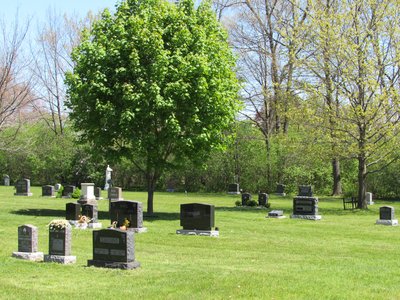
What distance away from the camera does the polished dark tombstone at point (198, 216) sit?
19047mm

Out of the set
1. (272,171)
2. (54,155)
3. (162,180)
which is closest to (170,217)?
(272,171)

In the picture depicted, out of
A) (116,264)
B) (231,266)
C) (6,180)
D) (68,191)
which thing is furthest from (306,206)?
(6,180)

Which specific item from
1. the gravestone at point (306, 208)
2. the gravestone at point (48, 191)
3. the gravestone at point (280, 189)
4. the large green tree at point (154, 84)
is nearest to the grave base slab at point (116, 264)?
the large green tree at point (154, 84)

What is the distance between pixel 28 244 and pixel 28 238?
14cm

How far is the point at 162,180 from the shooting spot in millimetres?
52688

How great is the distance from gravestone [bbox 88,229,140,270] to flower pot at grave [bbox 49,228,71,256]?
0.75m

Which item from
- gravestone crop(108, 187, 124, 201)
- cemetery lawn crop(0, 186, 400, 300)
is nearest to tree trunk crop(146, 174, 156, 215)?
cemetery lawn crop(0, 186, 400, 300)

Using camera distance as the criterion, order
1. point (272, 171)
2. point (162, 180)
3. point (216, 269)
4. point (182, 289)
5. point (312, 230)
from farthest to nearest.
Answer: point (162, 180) < point (272, 171) < point (312, 230) < point (216, 269) < point (182, 289)

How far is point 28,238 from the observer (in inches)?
523

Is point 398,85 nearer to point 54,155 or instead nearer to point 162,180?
point 162,180

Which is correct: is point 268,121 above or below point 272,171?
above

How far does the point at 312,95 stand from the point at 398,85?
4465 millimetres

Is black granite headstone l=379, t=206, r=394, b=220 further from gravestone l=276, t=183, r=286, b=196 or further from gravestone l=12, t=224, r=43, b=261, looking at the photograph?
gravestone l=276, t=183, r=286, b=196

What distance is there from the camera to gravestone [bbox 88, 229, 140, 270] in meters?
11.9
